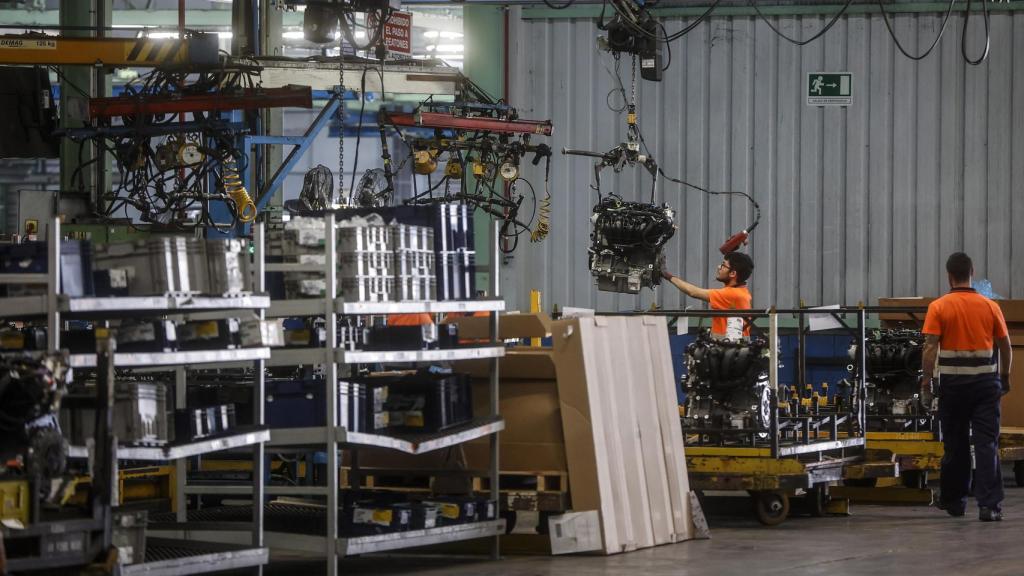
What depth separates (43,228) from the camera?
13.4 m

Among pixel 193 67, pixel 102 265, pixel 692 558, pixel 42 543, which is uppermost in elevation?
pixel 193 67

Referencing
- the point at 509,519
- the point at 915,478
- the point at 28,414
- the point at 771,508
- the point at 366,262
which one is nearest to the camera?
the point at 28,414

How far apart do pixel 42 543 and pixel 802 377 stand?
624 centimetres

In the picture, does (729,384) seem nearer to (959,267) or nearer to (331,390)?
(959,267)

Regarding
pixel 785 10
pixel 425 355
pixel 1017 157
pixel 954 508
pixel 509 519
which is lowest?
pixel 954 508

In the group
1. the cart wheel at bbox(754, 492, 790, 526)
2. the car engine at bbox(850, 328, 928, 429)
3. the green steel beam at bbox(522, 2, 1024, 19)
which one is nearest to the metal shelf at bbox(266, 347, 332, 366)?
the cart wheel at bbox(754, 492, 790, 526)

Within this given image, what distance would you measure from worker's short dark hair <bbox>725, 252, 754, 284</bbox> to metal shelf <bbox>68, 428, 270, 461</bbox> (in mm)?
4823

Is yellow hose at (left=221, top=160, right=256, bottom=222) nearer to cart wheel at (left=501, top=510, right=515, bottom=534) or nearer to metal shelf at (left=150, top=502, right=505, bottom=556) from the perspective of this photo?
metal shelf at (left=150, top=502, right=505, bottom=556)

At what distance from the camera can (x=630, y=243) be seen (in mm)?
10633

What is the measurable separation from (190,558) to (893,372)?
649 cm

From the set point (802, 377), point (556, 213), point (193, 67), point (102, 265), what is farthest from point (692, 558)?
point (556, 213)

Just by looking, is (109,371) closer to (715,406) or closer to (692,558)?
(692,558)

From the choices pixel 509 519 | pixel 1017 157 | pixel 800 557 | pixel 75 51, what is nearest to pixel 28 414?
pixel 509 519

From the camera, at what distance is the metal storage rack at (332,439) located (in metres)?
6.82
